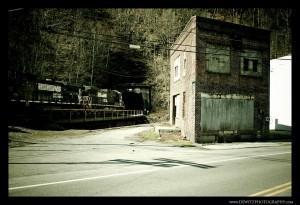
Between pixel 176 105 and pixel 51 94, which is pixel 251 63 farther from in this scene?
pixel 51 94

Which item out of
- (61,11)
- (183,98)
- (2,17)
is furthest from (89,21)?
(2,17)

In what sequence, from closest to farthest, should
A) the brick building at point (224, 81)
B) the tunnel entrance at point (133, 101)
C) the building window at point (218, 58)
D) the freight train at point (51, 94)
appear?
the brick building at point (224, 81) → the building window at point (218, 58) → the freight train at point (51, 94) → the tunnel entrance at point (133, 101)

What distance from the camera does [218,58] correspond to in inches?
773

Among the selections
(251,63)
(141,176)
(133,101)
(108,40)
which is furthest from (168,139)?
(108,40)

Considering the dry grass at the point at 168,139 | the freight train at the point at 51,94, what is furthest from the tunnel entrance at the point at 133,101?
the dry grass at the point at 168,139

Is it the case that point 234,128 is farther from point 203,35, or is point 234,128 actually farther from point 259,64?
point 203,35

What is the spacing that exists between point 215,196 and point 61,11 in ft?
143

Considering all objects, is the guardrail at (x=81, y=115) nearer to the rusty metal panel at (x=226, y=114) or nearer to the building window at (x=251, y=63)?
the rusty metal panel at (x=226, y=114)

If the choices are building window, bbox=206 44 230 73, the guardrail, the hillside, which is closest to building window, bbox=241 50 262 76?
building window, bbox=206 44 230 73

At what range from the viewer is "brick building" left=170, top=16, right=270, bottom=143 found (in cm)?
1875

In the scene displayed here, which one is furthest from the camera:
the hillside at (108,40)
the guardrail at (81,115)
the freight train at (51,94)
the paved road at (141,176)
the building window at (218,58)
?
the hillside at (108,40)

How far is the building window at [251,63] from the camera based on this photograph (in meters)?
20.7

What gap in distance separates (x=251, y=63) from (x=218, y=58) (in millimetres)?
3742

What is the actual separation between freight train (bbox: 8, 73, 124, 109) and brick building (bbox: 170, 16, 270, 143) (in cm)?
1510
